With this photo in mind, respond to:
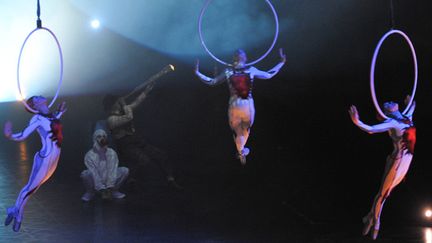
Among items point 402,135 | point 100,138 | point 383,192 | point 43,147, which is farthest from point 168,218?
point 402,135

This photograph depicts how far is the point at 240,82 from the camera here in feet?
23.0

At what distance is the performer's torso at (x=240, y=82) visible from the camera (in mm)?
6988

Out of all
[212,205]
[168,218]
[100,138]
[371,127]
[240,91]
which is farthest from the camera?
[100,138]

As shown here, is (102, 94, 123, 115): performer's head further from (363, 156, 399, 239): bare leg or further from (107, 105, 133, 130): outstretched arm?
(363, 156, 399, 239): bare leg

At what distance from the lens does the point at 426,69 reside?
10.3m

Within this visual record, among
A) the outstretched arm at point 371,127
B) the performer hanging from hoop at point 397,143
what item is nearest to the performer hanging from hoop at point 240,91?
the outstretched arm at point 371,127

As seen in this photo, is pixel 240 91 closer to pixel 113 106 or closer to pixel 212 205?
pixel 212 205

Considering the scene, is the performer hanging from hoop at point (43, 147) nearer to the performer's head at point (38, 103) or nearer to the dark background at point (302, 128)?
the performer's head at point (38, 103)

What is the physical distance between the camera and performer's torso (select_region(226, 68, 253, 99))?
6988 mm

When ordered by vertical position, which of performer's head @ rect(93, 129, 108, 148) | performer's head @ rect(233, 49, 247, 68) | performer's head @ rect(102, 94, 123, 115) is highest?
performer's head @ rect(102, 94, 123, 115)

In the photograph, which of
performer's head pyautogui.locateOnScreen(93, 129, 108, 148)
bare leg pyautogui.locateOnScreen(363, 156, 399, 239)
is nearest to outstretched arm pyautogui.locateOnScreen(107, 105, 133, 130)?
performer's head pyautogui.locateOnScreen(93, 129, 108, 148)

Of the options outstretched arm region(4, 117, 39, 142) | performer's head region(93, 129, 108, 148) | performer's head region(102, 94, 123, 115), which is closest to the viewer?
outstretched arm region(4, 117, 39, 142)

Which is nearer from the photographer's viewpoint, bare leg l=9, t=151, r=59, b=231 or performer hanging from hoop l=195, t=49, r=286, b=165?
bare leg l=9, t=151, r=59, b=231

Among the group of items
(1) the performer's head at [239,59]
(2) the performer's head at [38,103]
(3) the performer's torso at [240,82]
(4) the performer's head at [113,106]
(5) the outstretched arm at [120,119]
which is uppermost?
(4) the performer's head at [113,106]
